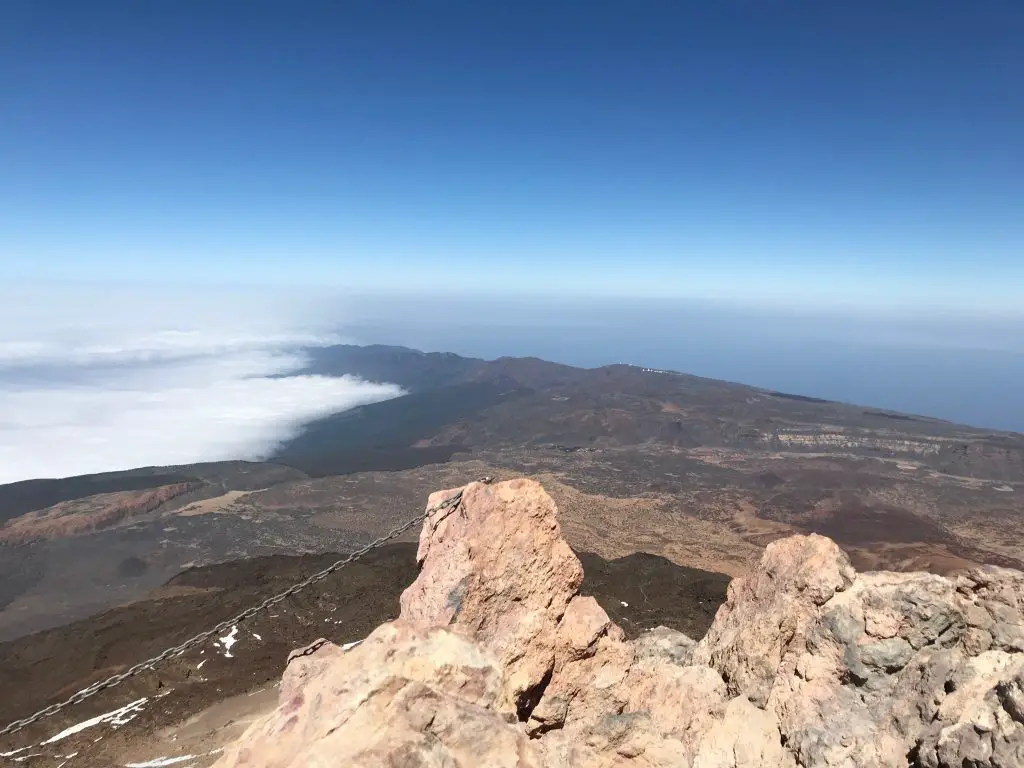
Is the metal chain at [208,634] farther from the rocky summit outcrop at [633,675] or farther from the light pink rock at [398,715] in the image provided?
the light pink rock at [398,715]

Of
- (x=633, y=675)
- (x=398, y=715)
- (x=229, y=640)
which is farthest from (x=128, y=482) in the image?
(x=398, y=715)

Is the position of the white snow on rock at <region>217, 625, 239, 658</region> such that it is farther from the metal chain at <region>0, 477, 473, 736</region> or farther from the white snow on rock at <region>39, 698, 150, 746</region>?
the metal chain at <region>0, 477, 473, 736</region>

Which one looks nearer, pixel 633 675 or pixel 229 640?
pixel 633 675

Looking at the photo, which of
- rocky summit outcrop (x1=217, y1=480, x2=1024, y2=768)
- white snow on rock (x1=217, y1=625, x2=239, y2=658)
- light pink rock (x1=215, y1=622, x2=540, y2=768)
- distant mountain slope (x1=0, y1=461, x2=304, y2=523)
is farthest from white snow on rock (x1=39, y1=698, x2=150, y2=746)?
distant mountain slope (x1=0, y1=461, x2=304, y2=523)

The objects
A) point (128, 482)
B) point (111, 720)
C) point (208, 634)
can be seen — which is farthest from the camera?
point (128, 482)

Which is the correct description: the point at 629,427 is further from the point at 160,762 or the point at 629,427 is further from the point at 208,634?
the point at 208,634

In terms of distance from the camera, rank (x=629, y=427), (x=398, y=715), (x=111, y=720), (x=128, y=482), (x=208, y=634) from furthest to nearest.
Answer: (x=629, y=427) < (x=128, y=482) < (x=111, y=720) < (x=208, y=634) < (x=398, y=715)

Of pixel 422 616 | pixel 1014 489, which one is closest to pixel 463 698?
pixel 422 616
